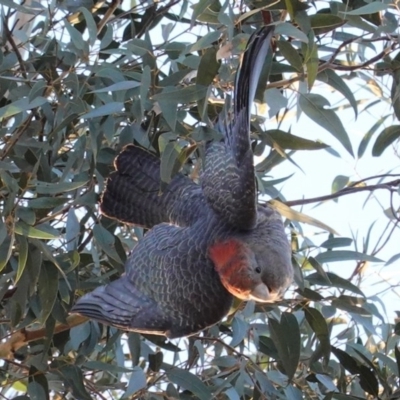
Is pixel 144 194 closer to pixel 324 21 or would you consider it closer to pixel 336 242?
pixel 336 242

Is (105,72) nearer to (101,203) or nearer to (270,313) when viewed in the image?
(101,203)

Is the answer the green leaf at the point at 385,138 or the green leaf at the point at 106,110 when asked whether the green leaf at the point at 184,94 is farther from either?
the green leaf at the point at 385,138

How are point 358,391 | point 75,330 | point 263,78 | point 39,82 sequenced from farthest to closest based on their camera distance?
point 358,391 → point 75,330 → point 39,82 → point 263,78

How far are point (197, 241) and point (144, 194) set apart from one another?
0.21m

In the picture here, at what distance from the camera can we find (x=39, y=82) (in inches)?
56.9

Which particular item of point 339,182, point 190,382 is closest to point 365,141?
point 339,182

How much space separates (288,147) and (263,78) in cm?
15

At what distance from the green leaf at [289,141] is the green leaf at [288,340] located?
292 mm

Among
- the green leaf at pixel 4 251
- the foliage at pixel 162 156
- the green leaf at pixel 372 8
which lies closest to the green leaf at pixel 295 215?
the foliage at pixel 162 156

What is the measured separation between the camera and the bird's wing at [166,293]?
147 cm

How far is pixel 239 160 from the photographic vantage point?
1.36 meters

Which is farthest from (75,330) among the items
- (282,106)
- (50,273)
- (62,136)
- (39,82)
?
(282,106)

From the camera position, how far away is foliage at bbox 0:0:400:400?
1.38m

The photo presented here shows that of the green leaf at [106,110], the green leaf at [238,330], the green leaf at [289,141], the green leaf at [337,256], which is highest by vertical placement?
the green leaf at [106,110]
